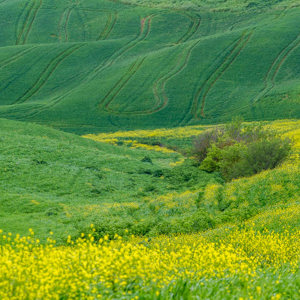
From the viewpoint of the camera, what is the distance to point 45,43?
148875 millimetres

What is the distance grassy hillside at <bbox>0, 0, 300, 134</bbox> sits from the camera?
333 feet

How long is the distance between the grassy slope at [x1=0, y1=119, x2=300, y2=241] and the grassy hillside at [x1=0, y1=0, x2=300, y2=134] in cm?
5539

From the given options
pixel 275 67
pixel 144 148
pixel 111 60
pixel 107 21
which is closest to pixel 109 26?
pixel 107 21

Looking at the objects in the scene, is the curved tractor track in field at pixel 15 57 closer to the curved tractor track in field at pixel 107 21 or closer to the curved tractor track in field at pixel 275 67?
the curved tractor track in field at pixel 107 21

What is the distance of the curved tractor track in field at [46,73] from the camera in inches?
4530

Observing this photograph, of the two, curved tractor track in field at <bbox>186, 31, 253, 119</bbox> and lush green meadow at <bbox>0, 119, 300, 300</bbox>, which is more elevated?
lush green meadow at <bbox>0, 119, 300, 300</bbox>

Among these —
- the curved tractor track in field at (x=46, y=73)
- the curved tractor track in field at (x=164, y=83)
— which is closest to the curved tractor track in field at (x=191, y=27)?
the curved tractor track in field at (x=164, y=83)

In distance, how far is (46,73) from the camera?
123875 mm

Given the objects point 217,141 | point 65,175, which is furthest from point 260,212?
point 217,141

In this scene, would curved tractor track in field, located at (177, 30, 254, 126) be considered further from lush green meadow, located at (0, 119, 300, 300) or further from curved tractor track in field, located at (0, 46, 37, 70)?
curved tractor track in field, located at (0, 46, 37, 70)

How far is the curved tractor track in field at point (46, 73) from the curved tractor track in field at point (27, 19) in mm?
28183

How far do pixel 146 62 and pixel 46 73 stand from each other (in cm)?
3334

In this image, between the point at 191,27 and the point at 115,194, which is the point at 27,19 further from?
the point at 115,194

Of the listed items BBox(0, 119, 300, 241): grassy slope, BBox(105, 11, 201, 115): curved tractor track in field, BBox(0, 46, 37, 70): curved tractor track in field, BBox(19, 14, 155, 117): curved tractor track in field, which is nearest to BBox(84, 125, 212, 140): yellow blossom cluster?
BBox(105, 11, 201, 115): curved tractor track in field
